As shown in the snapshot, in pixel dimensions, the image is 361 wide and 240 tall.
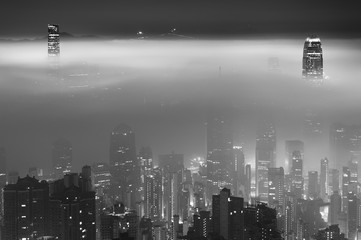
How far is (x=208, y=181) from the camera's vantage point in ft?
19.0

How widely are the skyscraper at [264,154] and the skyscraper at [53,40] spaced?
6.10 feet

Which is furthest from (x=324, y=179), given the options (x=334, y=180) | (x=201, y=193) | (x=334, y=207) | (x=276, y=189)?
(x=201, y=193)

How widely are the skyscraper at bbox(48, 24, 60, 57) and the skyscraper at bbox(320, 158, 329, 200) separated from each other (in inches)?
117

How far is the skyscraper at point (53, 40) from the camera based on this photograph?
3576 millimetres

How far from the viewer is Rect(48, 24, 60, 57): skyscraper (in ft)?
11.7

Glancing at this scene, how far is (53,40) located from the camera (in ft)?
11.8

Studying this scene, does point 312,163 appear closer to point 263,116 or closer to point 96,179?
point 263,116

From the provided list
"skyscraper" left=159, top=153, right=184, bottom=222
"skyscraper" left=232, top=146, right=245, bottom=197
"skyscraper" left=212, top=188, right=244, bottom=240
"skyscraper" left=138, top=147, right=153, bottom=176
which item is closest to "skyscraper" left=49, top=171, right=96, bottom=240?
"skyscraper" left=138, top=147, right=153, bottom=176

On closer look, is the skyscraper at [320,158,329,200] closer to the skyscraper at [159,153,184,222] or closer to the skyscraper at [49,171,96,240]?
the skyscraper at [159,153,184,222]

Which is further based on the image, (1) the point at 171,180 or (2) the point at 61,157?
(1) the point at 171,180

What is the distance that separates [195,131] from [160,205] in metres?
0.87

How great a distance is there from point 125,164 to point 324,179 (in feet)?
5.65

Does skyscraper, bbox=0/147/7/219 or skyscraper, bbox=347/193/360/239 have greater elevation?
skyscraper, bbox=0/147/7/219

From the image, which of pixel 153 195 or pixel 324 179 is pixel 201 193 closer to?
pixel 153 195
